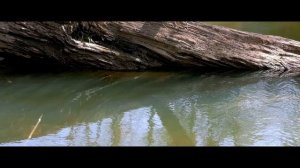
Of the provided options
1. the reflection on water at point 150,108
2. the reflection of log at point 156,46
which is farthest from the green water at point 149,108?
the reflection of log at point 156,46

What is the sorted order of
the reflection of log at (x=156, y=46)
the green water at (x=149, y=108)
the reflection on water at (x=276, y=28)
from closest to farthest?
1. the green water at (x=149, y=108)
2. the reflection of log at (x=156, y=46)
3. the reflection on water at (x=276, y=28)

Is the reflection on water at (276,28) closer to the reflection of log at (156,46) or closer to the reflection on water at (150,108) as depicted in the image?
the reflection of log at (156,46)

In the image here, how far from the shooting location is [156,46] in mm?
4133

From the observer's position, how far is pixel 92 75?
4.20m

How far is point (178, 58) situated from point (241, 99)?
0.94 meters

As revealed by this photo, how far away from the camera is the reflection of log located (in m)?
4.06

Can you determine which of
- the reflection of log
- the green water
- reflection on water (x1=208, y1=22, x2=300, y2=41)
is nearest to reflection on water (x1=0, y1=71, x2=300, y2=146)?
the green water

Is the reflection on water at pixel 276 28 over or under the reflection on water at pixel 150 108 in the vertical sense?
over

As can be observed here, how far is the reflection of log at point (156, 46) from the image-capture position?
4.06m

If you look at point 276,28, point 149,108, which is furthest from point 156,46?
point 276,28

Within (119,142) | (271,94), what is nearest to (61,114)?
(119,142)

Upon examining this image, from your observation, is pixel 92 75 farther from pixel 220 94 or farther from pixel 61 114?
pixel 220 94

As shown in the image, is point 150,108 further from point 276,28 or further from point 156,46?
point 276,28

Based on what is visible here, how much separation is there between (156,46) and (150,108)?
0.97 meters
